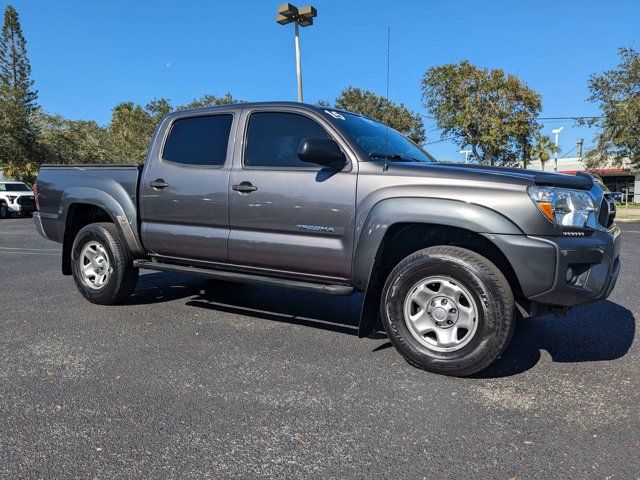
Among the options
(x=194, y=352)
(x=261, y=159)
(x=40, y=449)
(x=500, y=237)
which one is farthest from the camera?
(x=261, y=159)

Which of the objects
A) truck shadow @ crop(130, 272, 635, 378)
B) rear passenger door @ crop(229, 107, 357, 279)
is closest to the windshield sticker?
rear passenger door @ crop(229, 107, 357, 279)

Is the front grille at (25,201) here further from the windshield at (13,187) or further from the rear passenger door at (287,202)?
the rear passenger door at (287,202)

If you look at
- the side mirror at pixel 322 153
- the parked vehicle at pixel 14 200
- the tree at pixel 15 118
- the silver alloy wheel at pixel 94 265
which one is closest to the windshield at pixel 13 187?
the parked vehicle at pixel 14 200

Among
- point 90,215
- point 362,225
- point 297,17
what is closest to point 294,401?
point 362,225

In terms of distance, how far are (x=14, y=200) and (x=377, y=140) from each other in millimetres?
23435

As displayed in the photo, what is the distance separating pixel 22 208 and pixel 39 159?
48.1ft

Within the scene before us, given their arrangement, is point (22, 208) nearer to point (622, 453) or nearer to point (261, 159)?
point (261, 159)

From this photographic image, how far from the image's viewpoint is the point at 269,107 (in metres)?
4.33

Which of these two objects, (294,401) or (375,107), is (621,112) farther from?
(294,401)

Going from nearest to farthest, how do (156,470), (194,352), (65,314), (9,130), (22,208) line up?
(156,470)
(194,352)
(65,314)
(22,208)
(9,130)

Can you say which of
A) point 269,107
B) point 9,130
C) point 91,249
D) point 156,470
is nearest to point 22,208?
point 9,130

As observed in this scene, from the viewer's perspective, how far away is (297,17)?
1478 cm

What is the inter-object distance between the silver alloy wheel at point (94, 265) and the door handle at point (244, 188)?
1.87m

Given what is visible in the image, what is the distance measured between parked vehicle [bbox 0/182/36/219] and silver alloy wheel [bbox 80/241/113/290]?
2033cm
